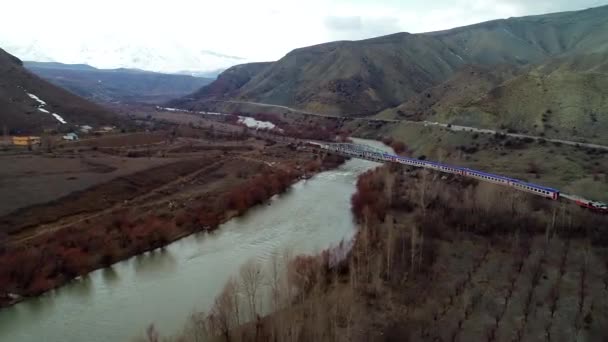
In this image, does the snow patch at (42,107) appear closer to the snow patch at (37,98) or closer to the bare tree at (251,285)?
the snow patch at (37,98)

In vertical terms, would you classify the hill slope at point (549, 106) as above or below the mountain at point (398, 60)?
below

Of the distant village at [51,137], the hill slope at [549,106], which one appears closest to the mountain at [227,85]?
the distant village at [51,137]

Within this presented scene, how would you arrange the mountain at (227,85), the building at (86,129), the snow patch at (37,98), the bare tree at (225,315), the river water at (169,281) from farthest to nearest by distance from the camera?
the mountain at (227,85) < the snow patch at (37,98) < the building at (86,129) < the river water at (169,281) < the bare tree at (225,315)

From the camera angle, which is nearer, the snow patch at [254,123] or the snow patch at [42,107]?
the snow patch at [42,107]

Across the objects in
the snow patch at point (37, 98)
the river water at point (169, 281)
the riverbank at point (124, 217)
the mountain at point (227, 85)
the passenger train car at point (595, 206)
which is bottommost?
the river water at point (169, 281)

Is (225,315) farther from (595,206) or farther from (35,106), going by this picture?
(35,106)

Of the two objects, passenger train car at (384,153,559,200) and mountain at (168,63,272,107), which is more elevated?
mountain at (168,63,272,107)

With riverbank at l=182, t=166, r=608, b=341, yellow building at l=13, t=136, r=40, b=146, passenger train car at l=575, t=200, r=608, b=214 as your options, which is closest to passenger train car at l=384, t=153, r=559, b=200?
riverbank at l=182, t=166, r=608, b=341

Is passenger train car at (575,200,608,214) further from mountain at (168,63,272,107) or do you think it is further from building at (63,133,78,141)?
mountain at (168,63,272,107)
